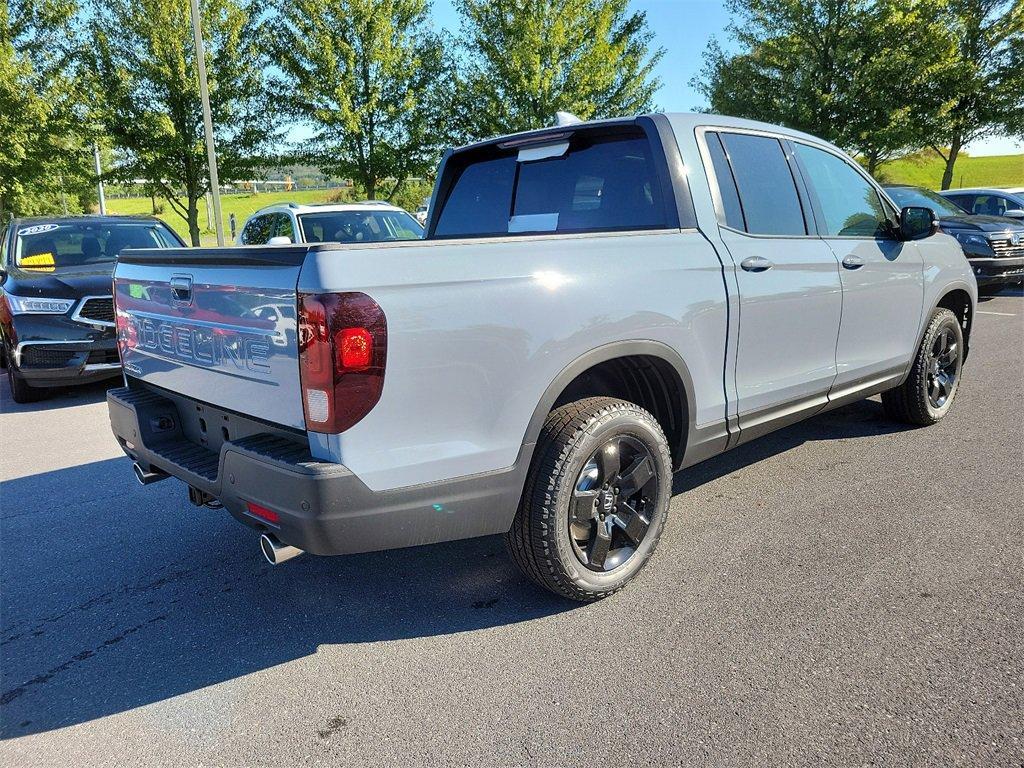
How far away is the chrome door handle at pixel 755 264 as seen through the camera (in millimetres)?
3247

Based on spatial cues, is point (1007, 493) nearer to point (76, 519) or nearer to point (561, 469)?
point (561, 469)

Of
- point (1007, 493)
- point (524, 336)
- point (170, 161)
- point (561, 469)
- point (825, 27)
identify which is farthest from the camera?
point (825, 27)

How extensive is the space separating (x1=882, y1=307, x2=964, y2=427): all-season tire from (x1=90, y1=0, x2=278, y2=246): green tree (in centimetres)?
1724

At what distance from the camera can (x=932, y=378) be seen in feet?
16.3

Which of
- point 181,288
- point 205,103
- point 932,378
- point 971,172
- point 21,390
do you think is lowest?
point 21,390

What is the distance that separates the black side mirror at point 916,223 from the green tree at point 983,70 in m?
20.9

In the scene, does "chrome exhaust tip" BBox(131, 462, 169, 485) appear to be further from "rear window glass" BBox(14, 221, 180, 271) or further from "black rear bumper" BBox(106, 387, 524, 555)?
"rear window glass" BBox(14, 221, 180, 271)

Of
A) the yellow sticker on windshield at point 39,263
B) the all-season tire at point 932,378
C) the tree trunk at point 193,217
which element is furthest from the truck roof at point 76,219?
the tree trunk at point 193,217

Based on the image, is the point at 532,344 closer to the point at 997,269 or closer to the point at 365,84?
the point at 997,269

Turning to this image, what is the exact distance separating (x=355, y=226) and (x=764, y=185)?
6.90 meters

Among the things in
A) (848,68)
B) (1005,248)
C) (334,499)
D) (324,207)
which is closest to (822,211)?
(334,499)

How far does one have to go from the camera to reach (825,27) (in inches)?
852

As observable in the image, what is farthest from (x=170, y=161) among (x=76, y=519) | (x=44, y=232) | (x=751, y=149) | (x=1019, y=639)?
(x=1019, y=639)

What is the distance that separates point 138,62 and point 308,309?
18.9 metres
